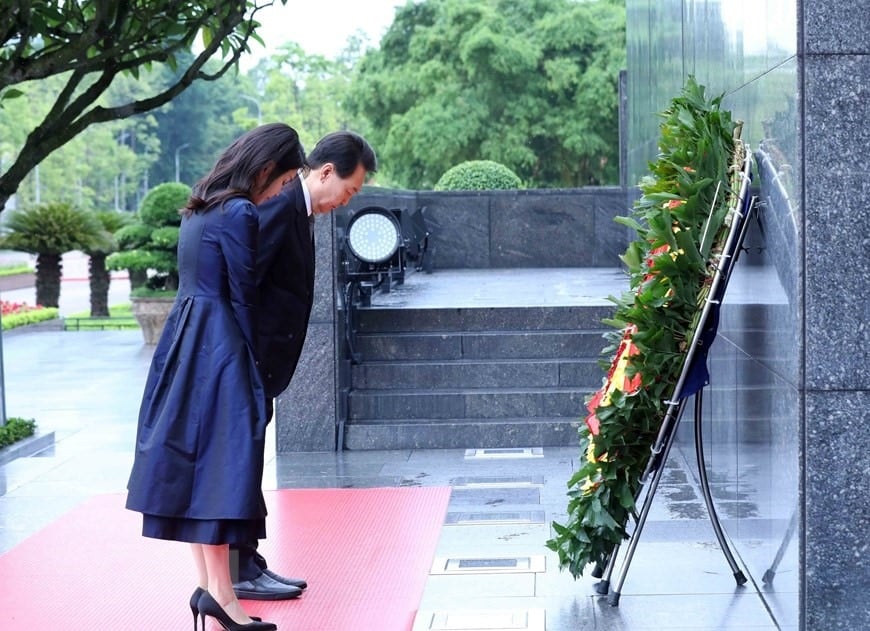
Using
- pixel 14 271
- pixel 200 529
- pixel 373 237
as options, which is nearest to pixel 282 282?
pixel 200 529

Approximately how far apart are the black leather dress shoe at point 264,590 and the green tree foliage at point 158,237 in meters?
13.2

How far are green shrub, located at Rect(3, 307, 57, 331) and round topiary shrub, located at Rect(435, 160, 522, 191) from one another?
7.03 m

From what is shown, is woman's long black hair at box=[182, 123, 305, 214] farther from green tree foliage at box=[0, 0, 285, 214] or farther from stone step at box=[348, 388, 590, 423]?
stone step at box=[348, 388, 590, 423]

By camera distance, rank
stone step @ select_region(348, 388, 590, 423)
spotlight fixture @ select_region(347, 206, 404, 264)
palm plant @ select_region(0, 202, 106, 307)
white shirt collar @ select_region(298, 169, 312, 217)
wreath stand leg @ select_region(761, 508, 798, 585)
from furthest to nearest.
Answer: palm plant @ select_region(0, 202, 106, 307) → spotlight fixture @ select_region(347, 206, 404, 264) → stone step @ select_region(348, 388, 590, 423) → white shirt collar @ select_region(298, 169, 312, 217) → wreath stand leg @ select_region(761, 508, 798, 585)

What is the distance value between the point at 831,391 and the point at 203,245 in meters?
2.16

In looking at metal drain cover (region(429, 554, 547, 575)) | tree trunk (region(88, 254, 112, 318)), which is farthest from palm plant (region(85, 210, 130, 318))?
metal drain cover (region(429, 554, 547, 575))

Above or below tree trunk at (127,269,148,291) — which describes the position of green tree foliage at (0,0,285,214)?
above

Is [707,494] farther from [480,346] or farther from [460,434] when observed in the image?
[480,346]

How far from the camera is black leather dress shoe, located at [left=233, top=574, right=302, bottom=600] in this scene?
5.47 meters

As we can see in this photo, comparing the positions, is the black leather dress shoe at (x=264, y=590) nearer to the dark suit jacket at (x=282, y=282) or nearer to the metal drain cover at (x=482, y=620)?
the metal drain cover at (x=482, y=620)

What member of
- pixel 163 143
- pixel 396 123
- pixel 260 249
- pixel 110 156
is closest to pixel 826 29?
pixel 260 249

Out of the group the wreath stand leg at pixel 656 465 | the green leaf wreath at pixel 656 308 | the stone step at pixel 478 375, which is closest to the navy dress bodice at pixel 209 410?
the green leaf wreath at pixel 656 308

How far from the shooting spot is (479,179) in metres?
19.0

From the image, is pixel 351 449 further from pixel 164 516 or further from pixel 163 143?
pixel 163 143
